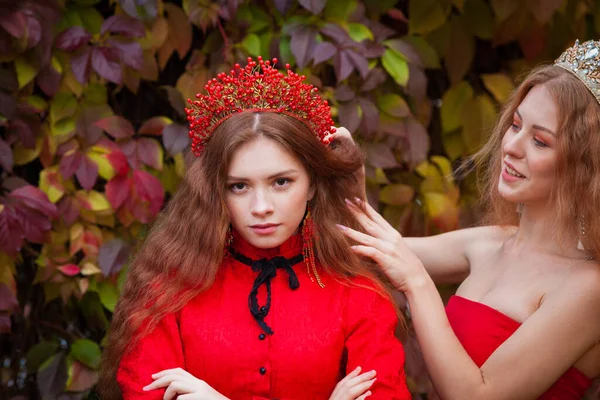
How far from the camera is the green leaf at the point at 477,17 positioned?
137 inches

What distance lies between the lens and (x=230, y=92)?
248cm

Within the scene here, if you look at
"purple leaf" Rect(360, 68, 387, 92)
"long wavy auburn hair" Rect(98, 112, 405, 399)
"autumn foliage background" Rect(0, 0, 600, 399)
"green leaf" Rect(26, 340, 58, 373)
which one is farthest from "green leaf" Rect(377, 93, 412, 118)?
"green leaf" Rect(26, 340, 58, 373)

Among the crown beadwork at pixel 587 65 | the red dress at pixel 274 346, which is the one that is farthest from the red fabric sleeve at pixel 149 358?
the crown beadwork at pixel 587 65

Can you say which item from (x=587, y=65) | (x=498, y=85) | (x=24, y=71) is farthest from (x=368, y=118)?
(x=24, y=71)

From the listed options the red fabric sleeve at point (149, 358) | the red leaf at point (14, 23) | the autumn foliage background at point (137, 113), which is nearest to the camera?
the red fabric sleeve at point (149, 358)

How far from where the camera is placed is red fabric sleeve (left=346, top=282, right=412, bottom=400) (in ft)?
7.74

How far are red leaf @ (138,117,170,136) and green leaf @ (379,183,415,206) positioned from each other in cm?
87

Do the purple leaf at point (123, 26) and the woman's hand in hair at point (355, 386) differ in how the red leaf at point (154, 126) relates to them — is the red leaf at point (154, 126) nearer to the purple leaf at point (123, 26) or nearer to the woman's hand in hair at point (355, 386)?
A: the purple leaf at point (123, 26)

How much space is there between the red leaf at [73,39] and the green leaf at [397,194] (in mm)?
1244

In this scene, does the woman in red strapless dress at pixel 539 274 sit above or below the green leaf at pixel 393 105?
below

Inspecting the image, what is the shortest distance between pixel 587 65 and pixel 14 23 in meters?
1.91

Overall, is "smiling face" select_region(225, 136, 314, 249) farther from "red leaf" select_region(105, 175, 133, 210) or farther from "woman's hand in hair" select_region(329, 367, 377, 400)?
"red leaf" select_region(105, 175, 133, 210)

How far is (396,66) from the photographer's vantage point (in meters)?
3.20

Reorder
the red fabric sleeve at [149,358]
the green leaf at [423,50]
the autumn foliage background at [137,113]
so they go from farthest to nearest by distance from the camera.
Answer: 1. the green leaf at [423,50]
2. the autumn foliage background at [137,113]
3. the red fabric sleeve at [149,358]
